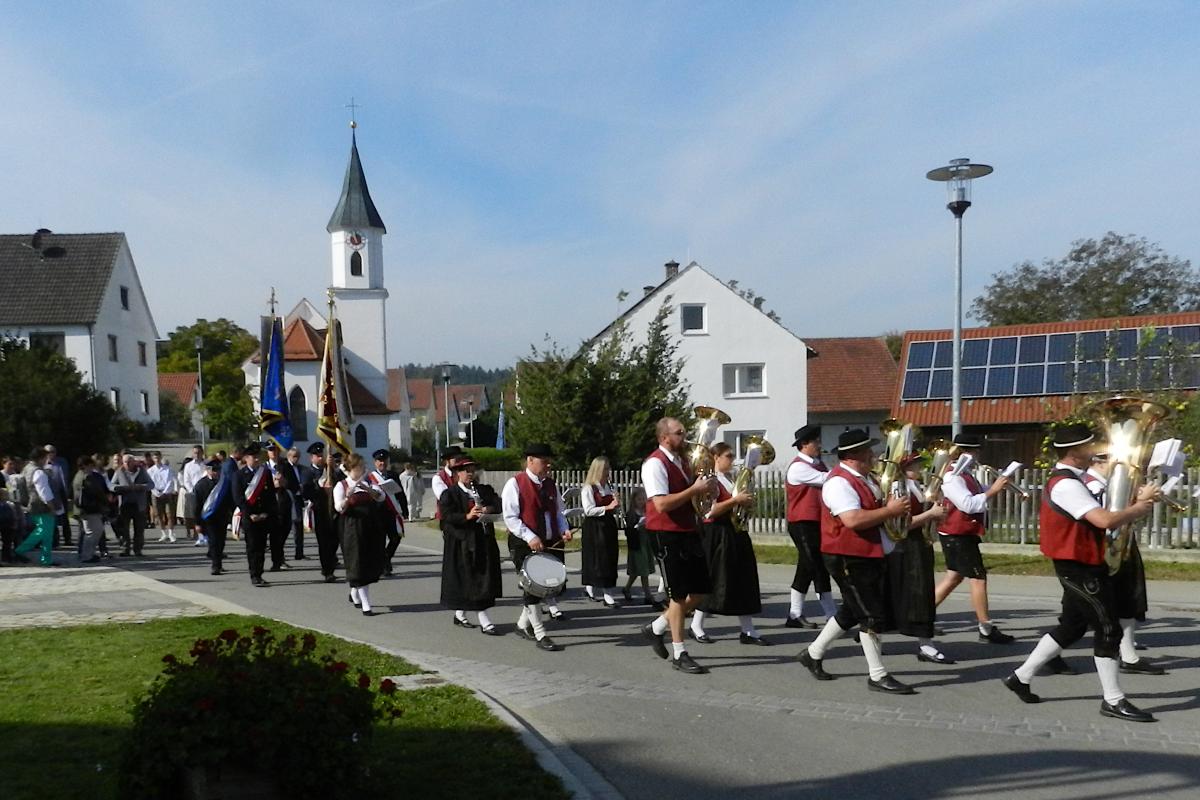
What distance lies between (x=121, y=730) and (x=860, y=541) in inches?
192

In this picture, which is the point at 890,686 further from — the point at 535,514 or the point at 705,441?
the point at 535,514

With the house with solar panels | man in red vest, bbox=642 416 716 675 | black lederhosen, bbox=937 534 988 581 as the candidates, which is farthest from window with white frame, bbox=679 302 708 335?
man in red vest, bbox=642 416 716 675

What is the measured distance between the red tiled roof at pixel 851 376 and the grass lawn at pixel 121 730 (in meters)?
41.9

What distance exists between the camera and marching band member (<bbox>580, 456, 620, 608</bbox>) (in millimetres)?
11814

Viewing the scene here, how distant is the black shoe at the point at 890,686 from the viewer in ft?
24.7

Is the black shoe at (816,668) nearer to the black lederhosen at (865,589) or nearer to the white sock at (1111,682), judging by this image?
the black lederhosen at (865,589)

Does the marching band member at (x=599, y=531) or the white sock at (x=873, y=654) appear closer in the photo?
the white sock at (x=873, y=654)

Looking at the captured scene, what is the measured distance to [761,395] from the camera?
147 ft

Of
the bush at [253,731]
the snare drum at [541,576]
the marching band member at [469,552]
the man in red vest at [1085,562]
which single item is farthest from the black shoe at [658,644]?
the bush at [253,731]

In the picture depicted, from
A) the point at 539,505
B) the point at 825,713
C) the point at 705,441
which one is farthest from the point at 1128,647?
the point at 539,505

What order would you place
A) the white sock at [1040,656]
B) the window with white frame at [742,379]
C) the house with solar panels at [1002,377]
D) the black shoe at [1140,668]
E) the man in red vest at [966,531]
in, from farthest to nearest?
the window with white frame at [742,379] → the house with solar panels at [1002,377] → the man in red vest at [966,531] → the black shoe at [1140,668] → the white sock at [1040,656]

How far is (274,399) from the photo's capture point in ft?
77.2

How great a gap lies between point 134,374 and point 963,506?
54839 millimetres

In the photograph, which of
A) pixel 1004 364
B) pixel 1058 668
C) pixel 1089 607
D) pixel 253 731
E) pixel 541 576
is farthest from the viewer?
pixel 1004 364
